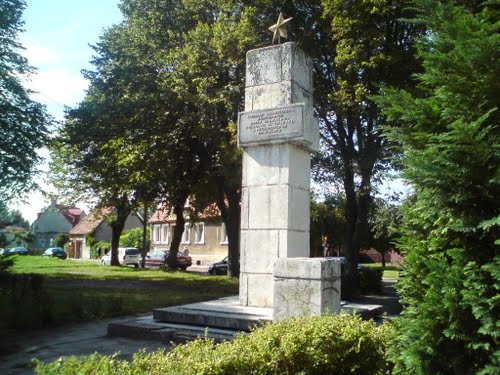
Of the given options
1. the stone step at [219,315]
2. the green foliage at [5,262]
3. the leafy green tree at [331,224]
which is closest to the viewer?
the stone step at [219,315]

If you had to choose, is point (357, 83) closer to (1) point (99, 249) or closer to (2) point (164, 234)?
(2) point (164, 234)

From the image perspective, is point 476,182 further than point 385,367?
No

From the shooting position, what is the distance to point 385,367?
4.70 meters

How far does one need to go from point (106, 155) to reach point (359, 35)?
47.5ft

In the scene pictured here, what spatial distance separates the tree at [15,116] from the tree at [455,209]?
21393 mm

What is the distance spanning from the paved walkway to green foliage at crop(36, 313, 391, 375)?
2.39 meters

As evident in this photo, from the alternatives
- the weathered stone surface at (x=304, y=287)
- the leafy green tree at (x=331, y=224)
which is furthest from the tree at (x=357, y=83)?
the leafy green tree at (x=331, y=224)

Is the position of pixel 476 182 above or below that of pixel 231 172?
below

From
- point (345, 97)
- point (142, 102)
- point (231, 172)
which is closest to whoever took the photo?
point (345, 97)

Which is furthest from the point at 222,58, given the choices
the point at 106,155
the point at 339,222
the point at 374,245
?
the point at 374,245

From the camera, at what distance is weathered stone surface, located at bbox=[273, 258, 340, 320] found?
7.19m

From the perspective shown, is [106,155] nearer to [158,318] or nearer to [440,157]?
[158,318]

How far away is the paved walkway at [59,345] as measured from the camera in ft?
24.0

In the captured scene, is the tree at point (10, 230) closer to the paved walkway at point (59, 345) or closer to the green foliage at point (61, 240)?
the paved walkway at point (59, 345)
